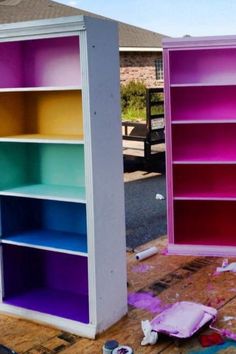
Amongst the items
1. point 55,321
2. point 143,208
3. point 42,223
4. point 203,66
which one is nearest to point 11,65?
point 42,223

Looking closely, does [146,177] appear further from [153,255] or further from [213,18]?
[213,18]

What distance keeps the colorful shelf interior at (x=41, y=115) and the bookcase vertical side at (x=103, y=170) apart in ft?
0.99

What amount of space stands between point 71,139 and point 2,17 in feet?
48.8

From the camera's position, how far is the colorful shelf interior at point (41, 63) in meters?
3.47

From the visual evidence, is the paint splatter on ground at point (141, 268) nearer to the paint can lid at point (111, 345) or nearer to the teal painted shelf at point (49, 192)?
the teal painted shelf at point (49, 192)

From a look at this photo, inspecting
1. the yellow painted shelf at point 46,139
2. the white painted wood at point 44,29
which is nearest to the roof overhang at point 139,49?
the yellow painted shelf at point 46,139

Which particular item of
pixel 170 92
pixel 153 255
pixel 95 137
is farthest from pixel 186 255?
pixel 95 137

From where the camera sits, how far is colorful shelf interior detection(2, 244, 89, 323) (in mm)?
3650

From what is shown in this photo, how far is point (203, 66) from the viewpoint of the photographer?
479 centimetres

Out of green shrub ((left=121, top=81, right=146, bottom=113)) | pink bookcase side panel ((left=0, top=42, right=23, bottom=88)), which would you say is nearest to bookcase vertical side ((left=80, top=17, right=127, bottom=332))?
pink bookcase side panel ((left=0, top=42, right=23, bottom=88))

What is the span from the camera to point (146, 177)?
8.92 meters

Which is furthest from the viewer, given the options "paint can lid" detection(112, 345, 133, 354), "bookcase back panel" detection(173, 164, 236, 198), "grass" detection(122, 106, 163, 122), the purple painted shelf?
"grass" detection(122, 106, 163, 122)

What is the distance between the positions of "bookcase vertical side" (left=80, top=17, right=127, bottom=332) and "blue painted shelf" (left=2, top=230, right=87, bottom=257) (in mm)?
178

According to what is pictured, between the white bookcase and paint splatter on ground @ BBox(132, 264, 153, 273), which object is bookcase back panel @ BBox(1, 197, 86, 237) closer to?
the white bookcase
